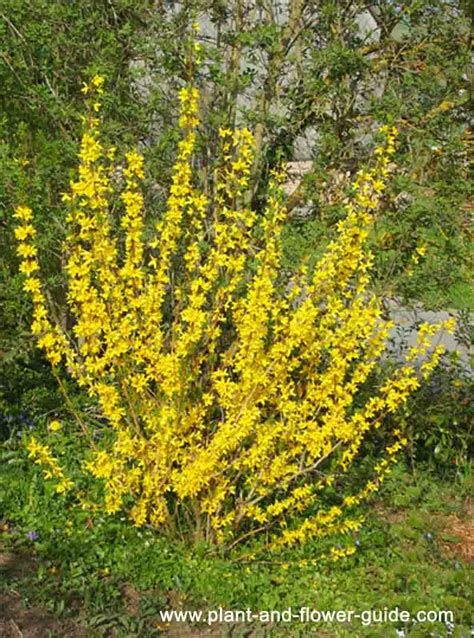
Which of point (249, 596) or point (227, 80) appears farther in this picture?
point (227, 80)

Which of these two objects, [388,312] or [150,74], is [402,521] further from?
[150,74]

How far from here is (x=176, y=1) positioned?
15.4 feet

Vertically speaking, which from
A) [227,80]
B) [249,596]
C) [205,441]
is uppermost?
[227,80]

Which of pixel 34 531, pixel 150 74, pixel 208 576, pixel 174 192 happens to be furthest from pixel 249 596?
pixel 150 74

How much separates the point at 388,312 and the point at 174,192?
1.69 meters

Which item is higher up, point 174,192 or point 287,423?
point 174,192

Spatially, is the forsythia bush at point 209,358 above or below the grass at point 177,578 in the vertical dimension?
above

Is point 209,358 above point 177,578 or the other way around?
above

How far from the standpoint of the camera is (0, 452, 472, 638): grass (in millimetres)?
3588

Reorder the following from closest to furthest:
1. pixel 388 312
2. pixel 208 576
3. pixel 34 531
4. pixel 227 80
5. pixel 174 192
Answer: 1. pixel 174 192
2. pixel 208 576
3. pixel 34 531
4. pixel 227 80
5. pixel 388 312

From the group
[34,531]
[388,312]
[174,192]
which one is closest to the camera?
[174,192]

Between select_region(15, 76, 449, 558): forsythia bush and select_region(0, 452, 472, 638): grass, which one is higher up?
select_region(15, 76, 449, 558): forsythia bush

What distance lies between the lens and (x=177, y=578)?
12.5 feet

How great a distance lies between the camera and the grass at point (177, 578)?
359 centimetres
